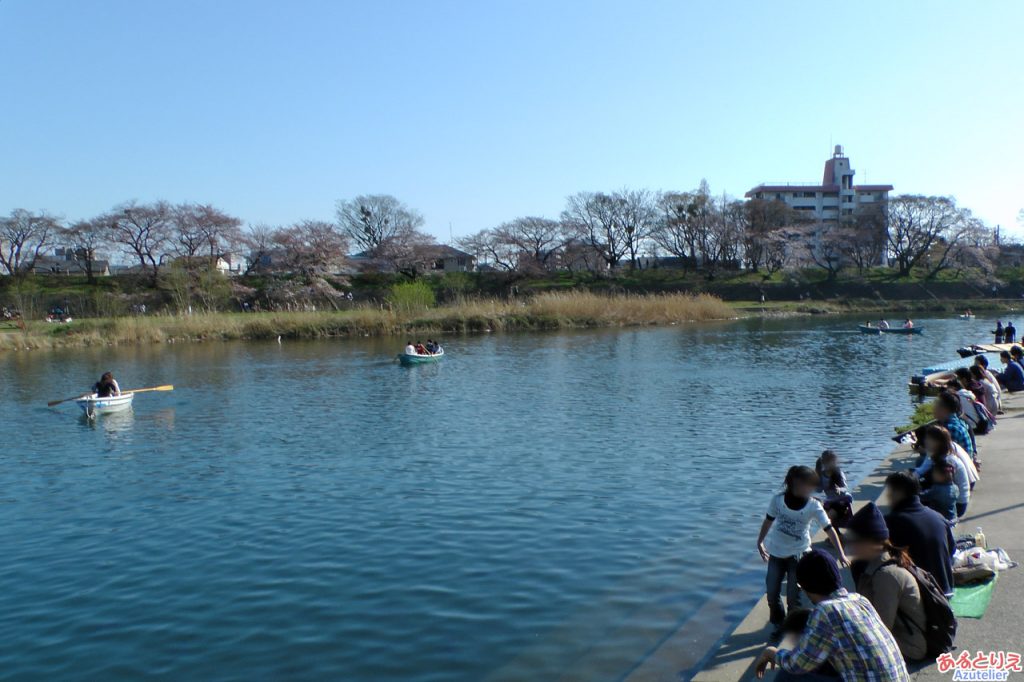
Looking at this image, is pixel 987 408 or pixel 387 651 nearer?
pixel 387 651

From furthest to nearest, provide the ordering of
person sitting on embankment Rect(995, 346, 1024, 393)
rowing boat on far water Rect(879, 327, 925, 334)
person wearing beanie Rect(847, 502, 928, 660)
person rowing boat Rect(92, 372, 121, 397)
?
rowing boat on far water Rect(879, 327, 925, 334)
person rowing boat Rect(92, 372, 121, 397)
person sitting on embankment Rect(995, 346, 1024, 393)
person wearing beanie Rect(847, 502, 928, 660)

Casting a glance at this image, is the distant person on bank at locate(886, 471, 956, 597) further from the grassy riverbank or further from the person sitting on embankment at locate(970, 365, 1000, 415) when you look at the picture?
the grassy riverbank

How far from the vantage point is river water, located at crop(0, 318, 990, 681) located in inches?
311

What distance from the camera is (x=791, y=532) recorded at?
6816 millimetres

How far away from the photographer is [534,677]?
7047 millimetres

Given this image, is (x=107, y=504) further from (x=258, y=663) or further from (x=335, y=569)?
(x=258, y=663)

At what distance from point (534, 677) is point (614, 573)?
2.72 m

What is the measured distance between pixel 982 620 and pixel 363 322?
48.6m

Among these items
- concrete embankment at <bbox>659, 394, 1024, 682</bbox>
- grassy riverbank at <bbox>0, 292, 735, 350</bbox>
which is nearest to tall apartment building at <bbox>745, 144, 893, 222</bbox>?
grassy riverbank at <bbox>0, 292, 735, 350</bbox>

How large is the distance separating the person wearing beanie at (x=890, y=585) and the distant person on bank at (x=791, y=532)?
1320mm

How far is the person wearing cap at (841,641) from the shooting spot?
14.0 feet

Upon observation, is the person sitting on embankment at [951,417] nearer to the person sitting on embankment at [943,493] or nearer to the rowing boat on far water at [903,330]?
the person sitting on embankment at [943,493]

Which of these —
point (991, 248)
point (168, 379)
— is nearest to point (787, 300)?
point (991, 248)

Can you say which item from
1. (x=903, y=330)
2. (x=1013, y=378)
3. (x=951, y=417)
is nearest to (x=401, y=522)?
(x=951, y=417)
